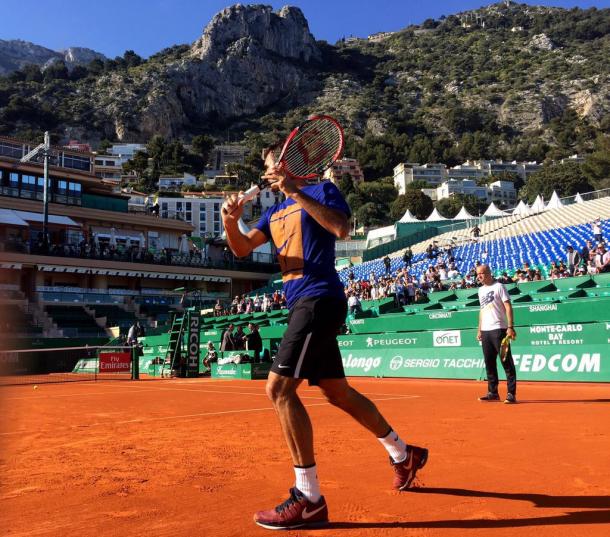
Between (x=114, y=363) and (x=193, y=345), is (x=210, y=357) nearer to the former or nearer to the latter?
(x=193, y=345)

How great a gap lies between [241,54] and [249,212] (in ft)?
253

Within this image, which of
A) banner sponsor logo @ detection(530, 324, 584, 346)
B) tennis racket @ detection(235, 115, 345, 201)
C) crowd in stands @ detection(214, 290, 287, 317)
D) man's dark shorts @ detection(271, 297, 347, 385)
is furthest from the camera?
crowd in stands @ detection(214, 290, 287, 317)

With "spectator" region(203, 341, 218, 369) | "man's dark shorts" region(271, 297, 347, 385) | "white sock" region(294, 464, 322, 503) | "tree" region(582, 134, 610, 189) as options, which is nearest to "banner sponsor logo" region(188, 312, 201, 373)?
"spectator" region(203, 341, 218, 369)

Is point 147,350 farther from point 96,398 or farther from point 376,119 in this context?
point 376,119

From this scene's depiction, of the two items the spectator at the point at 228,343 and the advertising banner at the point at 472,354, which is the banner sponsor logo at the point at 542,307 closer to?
the advertising banner at the point at 472,354

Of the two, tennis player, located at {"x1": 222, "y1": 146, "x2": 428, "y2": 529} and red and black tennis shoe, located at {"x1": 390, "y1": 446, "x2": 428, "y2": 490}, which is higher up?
tennis player, located at {"x1": 222, "y1": 146, "x2": 428, "y2": 529}

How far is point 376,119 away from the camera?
614 feet

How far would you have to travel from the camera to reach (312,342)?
376cm

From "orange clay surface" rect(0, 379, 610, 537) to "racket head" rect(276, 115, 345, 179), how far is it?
2.32m

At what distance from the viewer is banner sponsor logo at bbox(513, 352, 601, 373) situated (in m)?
12.6

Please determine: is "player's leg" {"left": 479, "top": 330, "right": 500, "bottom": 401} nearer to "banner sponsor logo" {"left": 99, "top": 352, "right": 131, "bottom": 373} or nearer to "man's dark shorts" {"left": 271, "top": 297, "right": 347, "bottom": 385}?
"man's dark shorts" {"left": 271, "top": 297, "right": 347, "bottom": 385}

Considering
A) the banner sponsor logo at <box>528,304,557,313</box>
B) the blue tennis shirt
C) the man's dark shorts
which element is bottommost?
the man's dark shorts

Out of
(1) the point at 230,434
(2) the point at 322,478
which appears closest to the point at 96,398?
(1) the point at 230,434

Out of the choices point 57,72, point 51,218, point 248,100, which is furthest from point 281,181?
point 57,72
